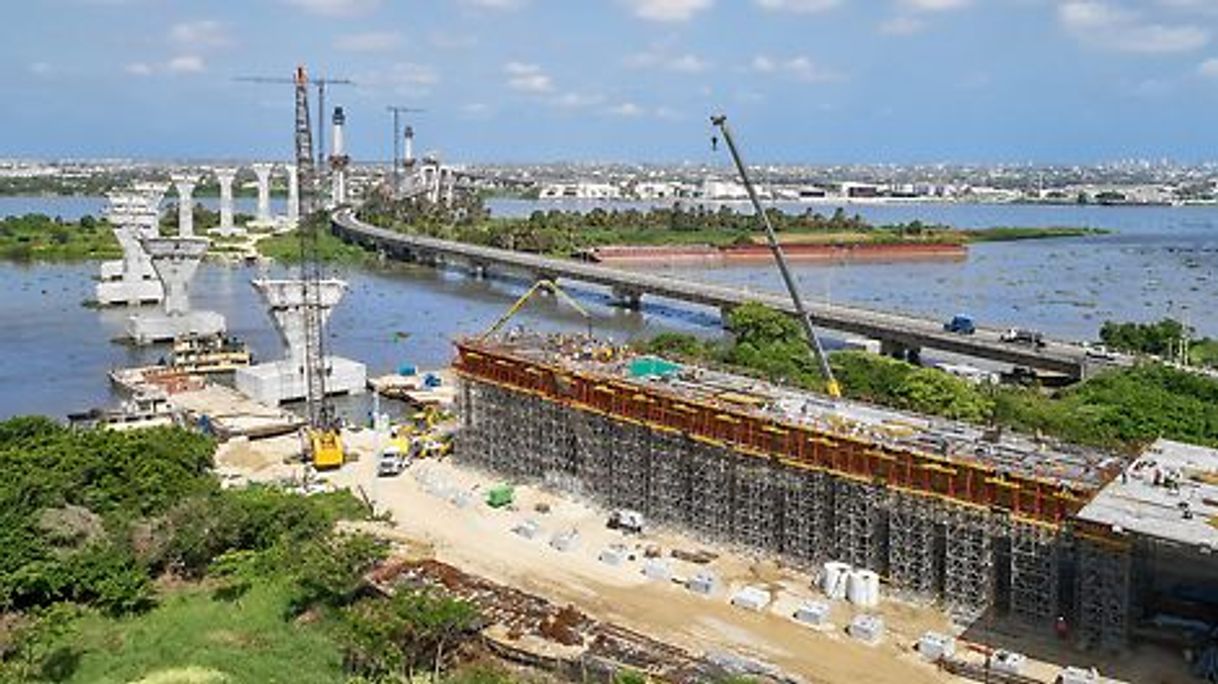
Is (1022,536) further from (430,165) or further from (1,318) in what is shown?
(430,165)

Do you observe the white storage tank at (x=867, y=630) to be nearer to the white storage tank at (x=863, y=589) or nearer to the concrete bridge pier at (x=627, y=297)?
the white storage tank at (x=863, y=589)

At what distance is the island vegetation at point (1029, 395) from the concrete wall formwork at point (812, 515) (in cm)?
622

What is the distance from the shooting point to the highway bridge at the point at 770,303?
182 ft

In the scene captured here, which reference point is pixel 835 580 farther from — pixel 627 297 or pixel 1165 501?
pixel 627 297

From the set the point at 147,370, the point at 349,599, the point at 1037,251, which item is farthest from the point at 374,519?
the point at 1037,251

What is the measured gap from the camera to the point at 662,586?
28.9 m

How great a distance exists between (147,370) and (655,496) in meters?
33.3

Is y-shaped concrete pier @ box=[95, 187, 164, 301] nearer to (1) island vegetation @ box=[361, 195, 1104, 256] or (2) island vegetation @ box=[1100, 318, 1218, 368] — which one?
(1) island vegetation @ box=[361, 195, 1104, 256]

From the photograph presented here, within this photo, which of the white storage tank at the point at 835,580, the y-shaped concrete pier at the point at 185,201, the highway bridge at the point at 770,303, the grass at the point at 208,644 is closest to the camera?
the grass at the point at 208,644

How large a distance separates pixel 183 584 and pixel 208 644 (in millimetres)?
4269

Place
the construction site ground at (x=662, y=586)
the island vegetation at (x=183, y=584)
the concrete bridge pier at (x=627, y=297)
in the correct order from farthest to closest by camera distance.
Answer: the concrete bridge pier at (x=627, y=297), the island vegetation at (x=183, y=584), the construction site ground at (x=662, y=586)

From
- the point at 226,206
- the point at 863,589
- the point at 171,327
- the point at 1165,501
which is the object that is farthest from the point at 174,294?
the point at 226,206

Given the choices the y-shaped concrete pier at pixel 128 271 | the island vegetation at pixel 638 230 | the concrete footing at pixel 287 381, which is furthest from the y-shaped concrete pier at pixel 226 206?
the concrete footing at pixel 287 381

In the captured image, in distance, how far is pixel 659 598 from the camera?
92.3ft
